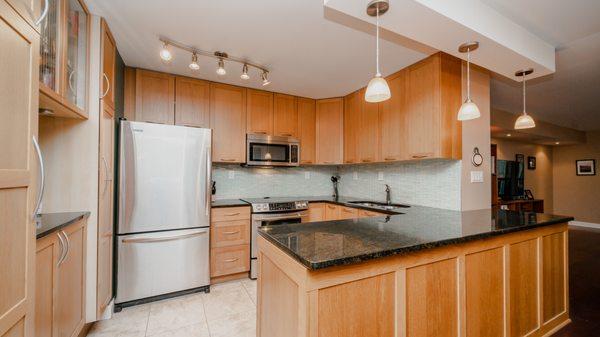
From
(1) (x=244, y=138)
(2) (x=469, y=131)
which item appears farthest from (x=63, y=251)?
(2) (x=469, y=131)

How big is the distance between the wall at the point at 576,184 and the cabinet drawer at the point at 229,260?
900 cm

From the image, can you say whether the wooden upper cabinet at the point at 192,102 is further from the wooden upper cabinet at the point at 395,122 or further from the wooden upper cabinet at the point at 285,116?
the wooden upper cabinet at the point at 395,122

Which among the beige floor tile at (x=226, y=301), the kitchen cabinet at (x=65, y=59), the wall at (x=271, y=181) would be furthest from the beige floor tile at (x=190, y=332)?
the kitchen cabinet at (x=65, y=59)

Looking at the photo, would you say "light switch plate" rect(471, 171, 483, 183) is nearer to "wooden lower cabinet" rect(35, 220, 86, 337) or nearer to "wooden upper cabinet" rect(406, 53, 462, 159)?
"wooden upper cabinet" rect(406, 53, 462, 159)

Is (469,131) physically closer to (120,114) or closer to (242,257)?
(242,257)

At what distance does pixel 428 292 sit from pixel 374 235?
39 centimetres

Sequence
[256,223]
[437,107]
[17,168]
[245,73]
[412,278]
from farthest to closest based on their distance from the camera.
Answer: [256,223] < [245,73] < [437,107] < [412,278] < [17,168]

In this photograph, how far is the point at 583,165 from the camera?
21.8 feet

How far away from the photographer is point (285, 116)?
3658mm

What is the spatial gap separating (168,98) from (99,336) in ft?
7.73

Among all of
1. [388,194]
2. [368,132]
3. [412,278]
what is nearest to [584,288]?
[388,194]

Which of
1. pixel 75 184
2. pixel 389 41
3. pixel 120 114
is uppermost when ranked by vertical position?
pixel 389 41

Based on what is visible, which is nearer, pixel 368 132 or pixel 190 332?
pixel 190 332

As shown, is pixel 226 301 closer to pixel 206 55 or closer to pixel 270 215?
pixel 270 215
